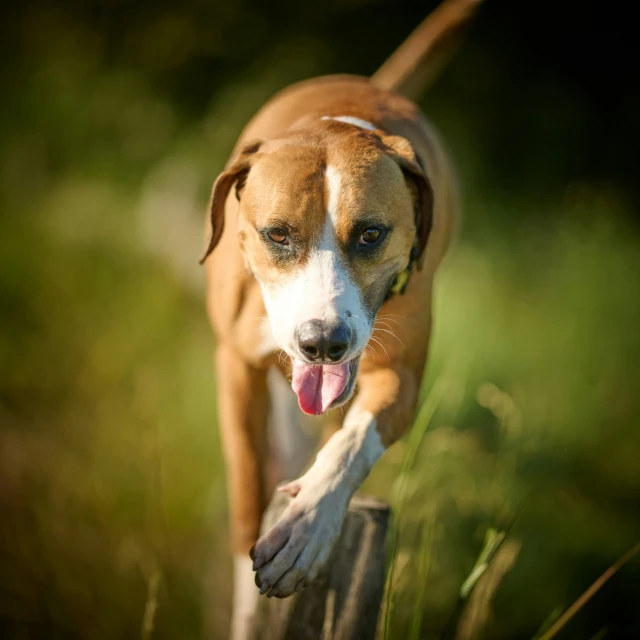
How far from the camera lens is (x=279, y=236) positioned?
6.89 ft

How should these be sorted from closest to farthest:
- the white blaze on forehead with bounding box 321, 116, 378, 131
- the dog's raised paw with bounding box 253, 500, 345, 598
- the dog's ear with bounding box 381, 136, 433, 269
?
the dog's raised paw with bounding box 253, 500, 345, 598, the dog's ear with bounding box 381, 136, 433, 269, the white blaze on forehead with bounding box 321, 116, 378, 131

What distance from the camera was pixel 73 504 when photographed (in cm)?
351

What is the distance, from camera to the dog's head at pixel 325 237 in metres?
2.01

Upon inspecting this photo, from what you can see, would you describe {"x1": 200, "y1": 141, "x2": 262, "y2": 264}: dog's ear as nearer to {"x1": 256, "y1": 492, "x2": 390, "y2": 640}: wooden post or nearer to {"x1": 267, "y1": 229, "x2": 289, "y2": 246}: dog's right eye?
{"x1": 267, "y1": 229, "x2": 289, "y2": 246}: dog's right eye

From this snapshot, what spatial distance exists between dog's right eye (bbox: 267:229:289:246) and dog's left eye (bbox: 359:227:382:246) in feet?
0.69

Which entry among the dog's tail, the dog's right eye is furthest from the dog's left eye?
the dog's tail

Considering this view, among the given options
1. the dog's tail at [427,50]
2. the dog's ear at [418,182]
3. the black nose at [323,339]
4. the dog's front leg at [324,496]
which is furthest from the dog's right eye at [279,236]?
the dog's tail at [427,50]

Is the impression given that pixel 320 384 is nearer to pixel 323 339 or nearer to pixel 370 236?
pixel 323 339

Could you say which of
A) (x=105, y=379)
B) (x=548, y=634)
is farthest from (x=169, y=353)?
(x=548, y=634)

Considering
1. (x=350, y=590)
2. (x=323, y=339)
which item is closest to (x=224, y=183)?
(x=323, y=339)

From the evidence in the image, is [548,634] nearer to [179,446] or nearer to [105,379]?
[179,446]

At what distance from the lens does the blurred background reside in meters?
3.12

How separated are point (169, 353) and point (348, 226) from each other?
2.79 m

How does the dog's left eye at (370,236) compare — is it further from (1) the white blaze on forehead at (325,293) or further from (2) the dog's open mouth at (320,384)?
(2) the dog's open mouth at (320,384)
